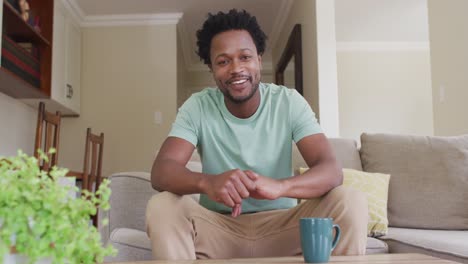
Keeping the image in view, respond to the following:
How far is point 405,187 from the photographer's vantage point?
2.15m

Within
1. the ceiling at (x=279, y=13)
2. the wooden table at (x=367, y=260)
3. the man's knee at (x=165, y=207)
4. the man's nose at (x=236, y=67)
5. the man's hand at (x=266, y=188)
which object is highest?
the ceiling at (x=279, y=13)

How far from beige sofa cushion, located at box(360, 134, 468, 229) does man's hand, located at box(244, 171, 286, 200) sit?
1.08 metres

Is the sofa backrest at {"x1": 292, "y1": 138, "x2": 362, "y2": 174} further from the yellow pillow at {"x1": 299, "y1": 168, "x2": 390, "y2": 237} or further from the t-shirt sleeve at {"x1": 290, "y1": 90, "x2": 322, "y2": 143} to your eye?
the t-shirt sleeve at {"x1": 290, "y1": 90, "x2": 322, "y2": 143}

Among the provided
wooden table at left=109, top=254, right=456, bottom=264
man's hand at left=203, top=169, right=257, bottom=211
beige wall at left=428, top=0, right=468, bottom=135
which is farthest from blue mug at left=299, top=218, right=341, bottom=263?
beige wall at left=428, top=0, right=468, bottom=135

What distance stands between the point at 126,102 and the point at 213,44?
3.55 m

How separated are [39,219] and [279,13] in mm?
4990

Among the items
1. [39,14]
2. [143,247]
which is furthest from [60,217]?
[39,14]

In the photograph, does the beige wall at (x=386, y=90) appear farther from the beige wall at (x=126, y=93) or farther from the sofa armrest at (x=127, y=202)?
the sofa armrest at (x=127, y=202)

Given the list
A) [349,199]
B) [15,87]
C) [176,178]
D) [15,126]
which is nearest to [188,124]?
[176,178]

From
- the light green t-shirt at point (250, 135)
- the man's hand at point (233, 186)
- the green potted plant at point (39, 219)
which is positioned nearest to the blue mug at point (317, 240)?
the man's hand at point (233, 186)

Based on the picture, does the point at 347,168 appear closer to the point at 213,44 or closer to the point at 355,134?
the point at 213,44

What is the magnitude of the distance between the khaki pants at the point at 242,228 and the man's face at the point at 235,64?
417 millimetres

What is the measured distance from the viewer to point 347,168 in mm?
2217

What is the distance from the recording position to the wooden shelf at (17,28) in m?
3.35
